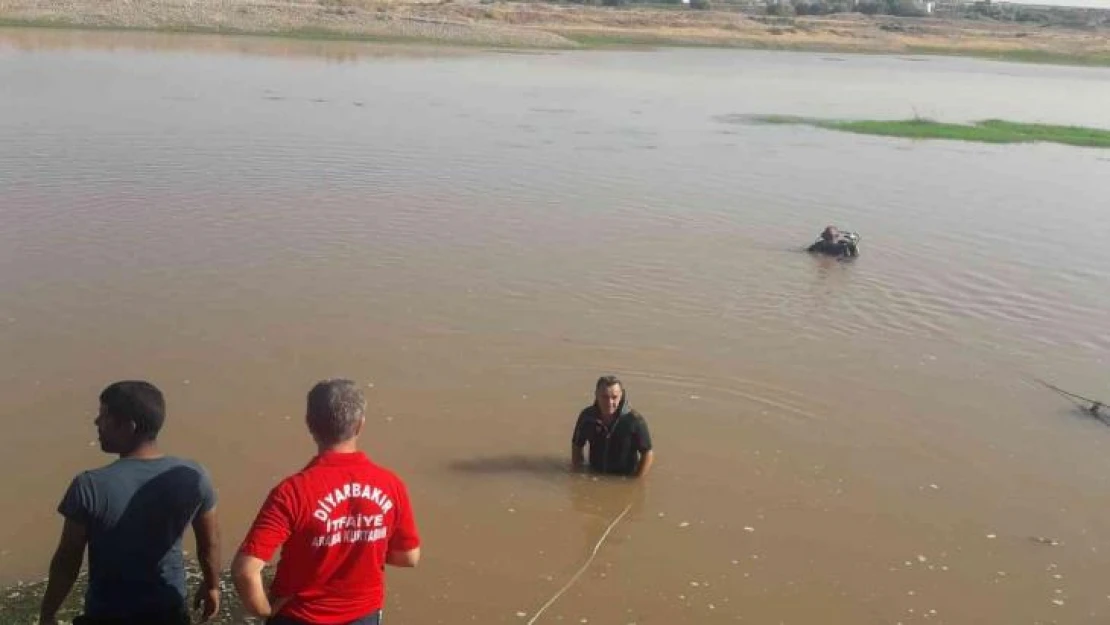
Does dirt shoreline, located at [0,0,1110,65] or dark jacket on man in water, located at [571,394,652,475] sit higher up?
dirt shoreline, located at [0,0,1110,65]

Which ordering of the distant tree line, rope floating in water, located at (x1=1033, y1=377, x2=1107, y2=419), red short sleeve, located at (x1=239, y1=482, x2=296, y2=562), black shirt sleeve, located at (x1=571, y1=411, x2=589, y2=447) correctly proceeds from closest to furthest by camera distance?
red short sleeve, located at (x1=239, y1=482, x2=296, y2=562)
black shirt sleeve, located at (x1=571, y1=411, x2=589, y2=447)
rope floating in water, located at (x1=1033, y1=377, x2=1107, y2=419)
the distant tree line

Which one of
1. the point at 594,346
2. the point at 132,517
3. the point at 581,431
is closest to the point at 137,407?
the point at 132,517

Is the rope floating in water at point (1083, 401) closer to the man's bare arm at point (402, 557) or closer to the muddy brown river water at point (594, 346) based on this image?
the muddy brown river water at point (594, 346)

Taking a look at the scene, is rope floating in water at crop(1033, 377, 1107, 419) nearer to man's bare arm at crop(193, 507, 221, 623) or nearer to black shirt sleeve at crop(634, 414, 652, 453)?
black shirt sleeve at crop(634, 414, 652, 453)

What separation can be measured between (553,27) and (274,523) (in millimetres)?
72930

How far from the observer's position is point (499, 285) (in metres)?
14.0

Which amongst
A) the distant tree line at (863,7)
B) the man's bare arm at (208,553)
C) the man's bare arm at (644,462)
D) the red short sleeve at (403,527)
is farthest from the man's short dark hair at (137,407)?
the distant tree line at (863,7)

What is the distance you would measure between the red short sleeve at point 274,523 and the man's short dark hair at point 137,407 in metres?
0.58

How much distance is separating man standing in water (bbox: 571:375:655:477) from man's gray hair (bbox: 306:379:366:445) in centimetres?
457

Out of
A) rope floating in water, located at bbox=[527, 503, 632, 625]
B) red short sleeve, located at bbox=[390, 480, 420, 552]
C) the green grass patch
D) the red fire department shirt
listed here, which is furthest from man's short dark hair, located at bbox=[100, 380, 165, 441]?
the green grass patch

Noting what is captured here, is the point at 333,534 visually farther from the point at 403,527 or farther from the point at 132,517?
the point at 132,517

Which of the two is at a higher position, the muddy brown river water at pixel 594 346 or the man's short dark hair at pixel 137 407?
the man's short dark hair at pixel 137 407

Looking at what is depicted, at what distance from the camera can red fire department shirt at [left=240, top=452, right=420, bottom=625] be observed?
149 inches

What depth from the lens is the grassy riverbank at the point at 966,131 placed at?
33125 millimetres
